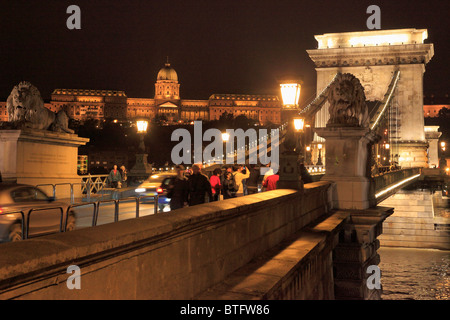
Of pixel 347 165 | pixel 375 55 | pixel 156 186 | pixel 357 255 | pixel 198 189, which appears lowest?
pixel 357 255

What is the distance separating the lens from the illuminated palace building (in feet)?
615

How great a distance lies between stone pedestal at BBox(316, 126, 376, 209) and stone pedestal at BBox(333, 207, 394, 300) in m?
0.56

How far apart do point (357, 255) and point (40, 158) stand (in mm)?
10126

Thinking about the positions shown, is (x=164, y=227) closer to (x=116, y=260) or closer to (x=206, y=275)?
(x=116, y=260)

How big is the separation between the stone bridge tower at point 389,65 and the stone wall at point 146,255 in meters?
49.2

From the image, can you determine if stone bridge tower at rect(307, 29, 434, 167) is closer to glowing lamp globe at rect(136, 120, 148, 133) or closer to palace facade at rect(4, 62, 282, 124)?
glowing lamp globe at rect(136, 120, 148, 133)

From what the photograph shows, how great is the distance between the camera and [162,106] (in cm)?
18750

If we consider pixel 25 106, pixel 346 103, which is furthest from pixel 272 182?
pixel 25 106

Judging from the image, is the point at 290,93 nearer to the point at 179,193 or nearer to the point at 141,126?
the point at 179,193

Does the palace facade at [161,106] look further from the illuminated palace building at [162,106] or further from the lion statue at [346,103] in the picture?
the lion statue at [346,103]

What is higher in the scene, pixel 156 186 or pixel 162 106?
pixel 162 106

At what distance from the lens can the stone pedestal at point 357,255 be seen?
365 inches

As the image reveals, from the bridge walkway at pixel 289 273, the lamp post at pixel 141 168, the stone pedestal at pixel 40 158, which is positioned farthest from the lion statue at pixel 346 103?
the lamp post at pixel 141 168

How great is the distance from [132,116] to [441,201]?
16592 centimetres
